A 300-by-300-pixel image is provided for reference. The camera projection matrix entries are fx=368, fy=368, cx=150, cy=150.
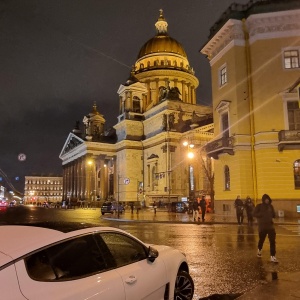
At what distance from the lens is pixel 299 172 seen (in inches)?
1094

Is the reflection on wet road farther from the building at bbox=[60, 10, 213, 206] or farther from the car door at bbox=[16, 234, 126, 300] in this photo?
the building at bbox=[60, 10, 213, 206]

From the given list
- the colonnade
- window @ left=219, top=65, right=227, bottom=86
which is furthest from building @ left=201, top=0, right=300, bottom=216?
the colonnade

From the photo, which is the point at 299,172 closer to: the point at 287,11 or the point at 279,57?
the point at 279,57

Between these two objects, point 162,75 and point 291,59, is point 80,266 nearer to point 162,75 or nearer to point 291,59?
point 291,59

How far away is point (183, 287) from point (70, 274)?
8.26ft

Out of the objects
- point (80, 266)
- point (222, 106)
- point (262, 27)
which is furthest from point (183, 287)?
point (262, 27)

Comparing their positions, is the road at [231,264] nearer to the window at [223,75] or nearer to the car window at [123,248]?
the car window at [123,248]

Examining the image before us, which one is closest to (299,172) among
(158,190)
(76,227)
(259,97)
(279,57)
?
(259,97)

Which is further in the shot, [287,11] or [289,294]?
[287,11]

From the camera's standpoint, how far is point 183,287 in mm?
5609

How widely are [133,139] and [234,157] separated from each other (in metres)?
40.9

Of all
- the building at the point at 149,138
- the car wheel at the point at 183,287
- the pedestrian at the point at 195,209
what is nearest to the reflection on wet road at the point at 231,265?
the car wheel at the point at 183,287

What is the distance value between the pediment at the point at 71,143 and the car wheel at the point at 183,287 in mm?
72472

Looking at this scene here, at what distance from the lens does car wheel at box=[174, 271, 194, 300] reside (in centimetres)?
547
